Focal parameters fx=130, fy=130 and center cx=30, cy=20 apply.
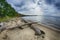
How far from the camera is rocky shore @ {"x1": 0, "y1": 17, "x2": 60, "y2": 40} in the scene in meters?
1.39

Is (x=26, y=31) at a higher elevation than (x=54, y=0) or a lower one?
lower

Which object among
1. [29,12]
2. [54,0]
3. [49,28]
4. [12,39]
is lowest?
[12,39]

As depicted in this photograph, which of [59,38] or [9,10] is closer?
[59,38]

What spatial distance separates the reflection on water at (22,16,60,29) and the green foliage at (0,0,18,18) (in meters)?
0.16

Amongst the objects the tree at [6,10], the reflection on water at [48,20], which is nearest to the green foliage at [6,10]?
the tree at [6,10]

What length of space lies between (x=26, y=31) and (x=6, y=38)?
0.23 metres

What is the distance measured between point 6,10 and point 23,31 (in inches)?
13.1

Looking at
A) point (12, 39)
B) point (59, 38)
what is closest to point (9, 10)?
point (12, 39)

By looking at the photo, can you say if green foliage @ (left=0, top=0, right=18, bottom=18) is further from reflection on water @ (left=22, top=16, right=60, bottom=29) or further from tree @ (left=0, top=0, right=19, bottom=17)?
reflection on water @ (left=22, top=16, right=60, bottom=29)

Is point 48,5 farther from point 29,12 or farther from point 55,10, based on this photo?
point 29,12

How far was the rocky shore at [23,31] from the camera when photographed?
139 cm

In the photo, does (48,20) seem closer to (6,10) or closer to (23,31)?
(23,31)

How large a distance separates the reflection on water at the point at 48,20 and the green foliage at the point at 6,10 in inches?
6.3

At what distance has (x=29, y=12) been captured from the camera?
58.1 inches
